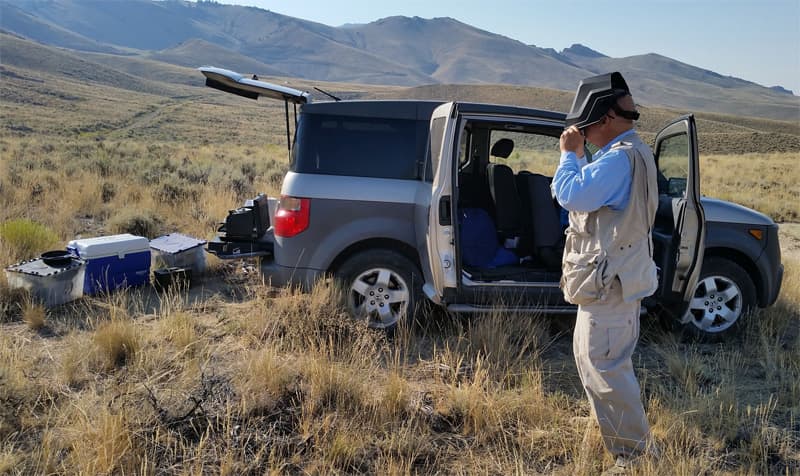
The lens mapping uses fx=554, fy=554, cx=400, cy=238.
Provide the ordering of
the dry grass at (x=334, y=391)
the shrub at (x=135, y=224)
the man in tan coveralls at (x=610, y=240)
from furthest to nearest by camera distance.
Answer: the shrub at (x=135, y=224) < the dry grass at (x=334, y=391) < the man in tan coveralls at (x=610, y=240)

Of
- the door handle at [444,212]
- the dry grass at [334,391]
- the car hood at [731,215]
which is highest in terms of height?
the car hood at [731,215]

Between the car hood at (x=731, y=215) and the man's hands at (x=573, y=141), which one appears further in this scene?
the car hood at (x=731, y=215)

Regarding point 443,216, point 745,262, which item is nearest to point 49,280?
point 443,216

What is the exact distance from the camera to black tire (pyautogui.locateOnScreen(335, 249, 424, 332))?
483 centimetres

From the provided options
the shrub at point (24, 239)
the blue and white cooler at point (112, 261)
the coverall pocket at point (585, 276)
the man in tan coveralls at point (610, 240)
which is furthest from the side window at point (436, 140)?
the shrub at point (24, 239)

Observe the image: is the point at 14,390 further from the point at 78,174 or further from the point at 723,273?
the point at 78,174

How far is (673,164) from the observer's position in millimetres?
5141

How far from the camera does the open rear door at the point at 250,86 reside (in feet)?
16.7

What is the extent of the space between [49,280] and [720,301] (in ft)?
20.2

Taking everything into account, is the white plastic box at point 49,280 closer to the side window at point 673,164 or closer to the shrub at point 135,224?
the shrub at point 135,224

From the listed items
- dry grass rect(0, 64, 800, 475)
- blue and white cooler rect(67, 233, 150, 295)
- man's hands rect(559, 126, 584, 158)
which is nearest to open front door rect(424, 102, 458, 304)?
dry grass rect(0, 64, 800, 475)

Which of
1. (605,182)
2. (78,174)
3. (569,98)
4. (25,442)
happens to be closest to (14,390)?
(25,442)

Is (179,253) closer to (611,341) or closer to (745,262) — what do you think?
(611,341)

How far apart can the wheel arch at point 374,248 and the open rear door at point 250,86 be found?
1.43 metres
